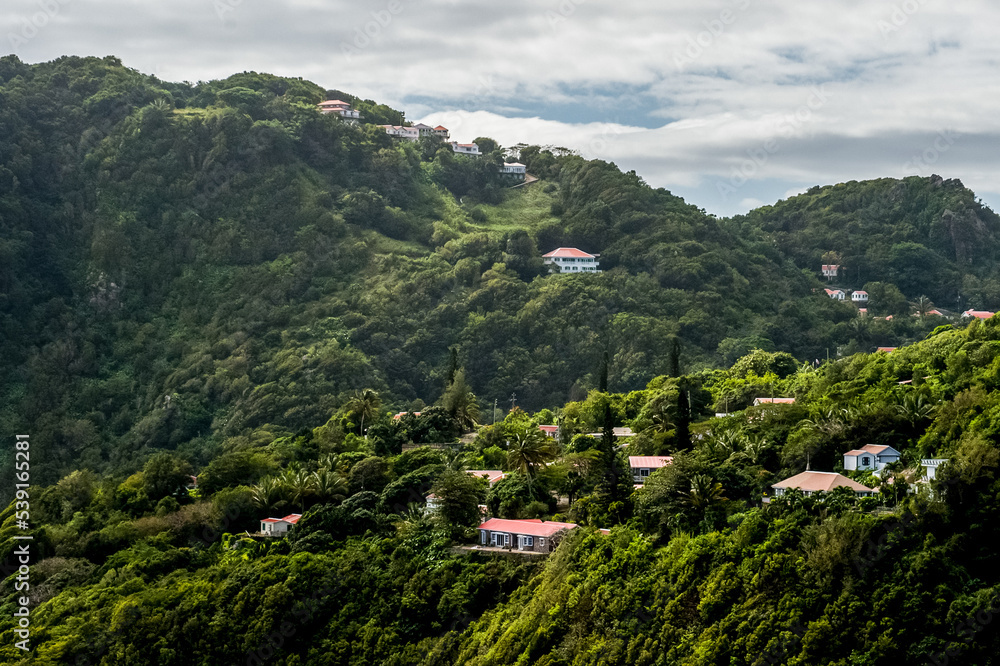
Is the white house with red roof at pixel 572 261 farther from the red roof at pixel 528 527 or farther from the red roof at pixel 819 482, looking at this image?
the red roof at pixel 819 482

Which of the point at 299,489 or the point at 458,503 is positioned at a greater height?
the point at 458,503

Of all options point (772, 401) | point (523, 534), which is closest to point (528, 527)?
point (523, 534)

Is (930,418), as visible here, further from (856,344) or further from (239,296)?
(239,296)

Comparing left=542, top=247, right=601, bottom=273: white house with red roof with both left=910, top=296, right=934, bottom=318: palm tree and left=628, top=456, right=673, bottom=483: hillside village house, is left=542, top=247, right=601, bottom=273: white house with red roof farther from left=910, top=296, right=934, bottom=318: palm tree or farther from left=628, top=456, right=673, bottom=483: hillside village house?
left=628, top=456, right=673, bottom=483: hillside village house

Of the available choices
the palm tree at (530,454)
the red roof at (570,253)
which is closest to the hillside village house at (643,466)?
the palm tree at (530,454)

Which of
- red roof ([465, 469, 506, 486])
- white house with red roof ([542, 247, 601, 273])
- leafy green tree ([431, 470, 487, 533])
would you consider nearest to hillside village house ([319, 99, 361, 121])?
white house with red roof ([542, 247, 601, 273])

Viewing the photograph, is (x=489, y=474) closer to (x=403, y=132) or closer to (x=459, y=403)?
(x=459, y=403)
